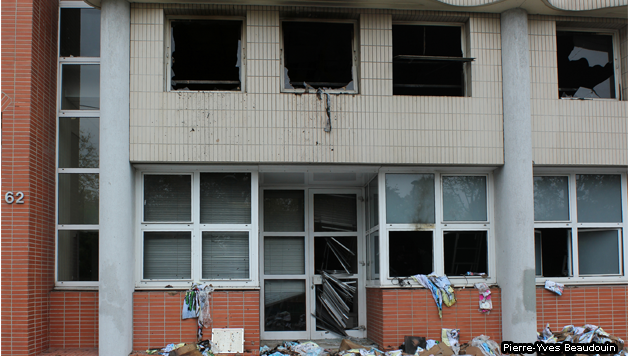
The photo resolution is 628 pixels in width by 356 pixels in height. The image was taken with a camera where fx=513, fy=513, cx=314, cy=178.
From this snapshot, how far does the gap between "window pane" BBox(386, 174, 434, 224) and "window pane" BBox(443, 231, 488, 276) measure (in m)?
0.46

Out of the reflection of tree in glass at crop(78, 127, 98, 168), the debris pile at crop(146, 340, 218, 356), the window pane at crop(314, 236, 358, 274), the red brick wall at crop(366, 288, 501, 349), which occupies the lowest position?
the debris pile at crop(146, 340, 218, 356)

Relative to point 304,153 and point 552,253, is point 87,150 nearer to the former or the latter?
point 304,153

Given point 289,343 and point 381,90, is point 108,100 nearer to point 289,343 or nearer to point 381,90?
point 381,90

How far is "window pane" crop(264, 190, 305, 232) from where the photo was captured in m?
8.84

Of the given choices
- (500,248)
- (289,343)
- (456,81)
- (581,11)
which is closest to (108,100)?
(289,343)

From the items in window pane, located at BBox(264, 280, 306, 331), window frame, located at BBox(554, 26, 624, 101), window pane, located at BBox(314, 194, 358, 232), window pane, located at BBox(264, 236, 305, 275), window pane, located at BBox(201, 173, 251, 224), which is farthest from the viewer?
window pane, located at BBox(314, 194, 358, 232)

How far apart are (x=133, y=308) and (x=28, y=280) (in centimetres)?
139

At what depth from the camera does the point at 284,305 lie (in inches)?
341

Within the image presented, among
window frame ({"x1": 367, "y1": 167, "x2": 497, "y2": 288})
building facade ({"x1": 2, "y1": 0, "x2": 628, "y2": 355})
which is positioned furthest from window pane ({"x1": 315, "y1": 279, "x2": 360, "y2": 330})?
window frame ({"x1": 367, "y1": 167, "x2": 497, "y2": 288})

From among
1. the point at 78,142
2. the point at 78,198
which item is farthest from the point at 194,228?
the point at 78,142

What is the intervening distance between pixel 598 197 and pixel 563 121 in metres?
1.41

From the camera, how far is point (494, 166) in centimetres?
773

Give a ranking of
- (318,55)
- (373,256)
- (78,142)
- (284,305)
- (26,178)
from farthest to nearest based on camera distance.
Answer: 1. (284,305)
2. (373,256)
3. (318,55)
4. (78,142)
5. (26,178)

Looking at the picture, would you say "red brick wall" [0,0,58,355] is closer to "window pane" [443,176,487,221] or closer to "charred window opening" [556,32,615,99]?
"window pane" [443,176,487,221]
